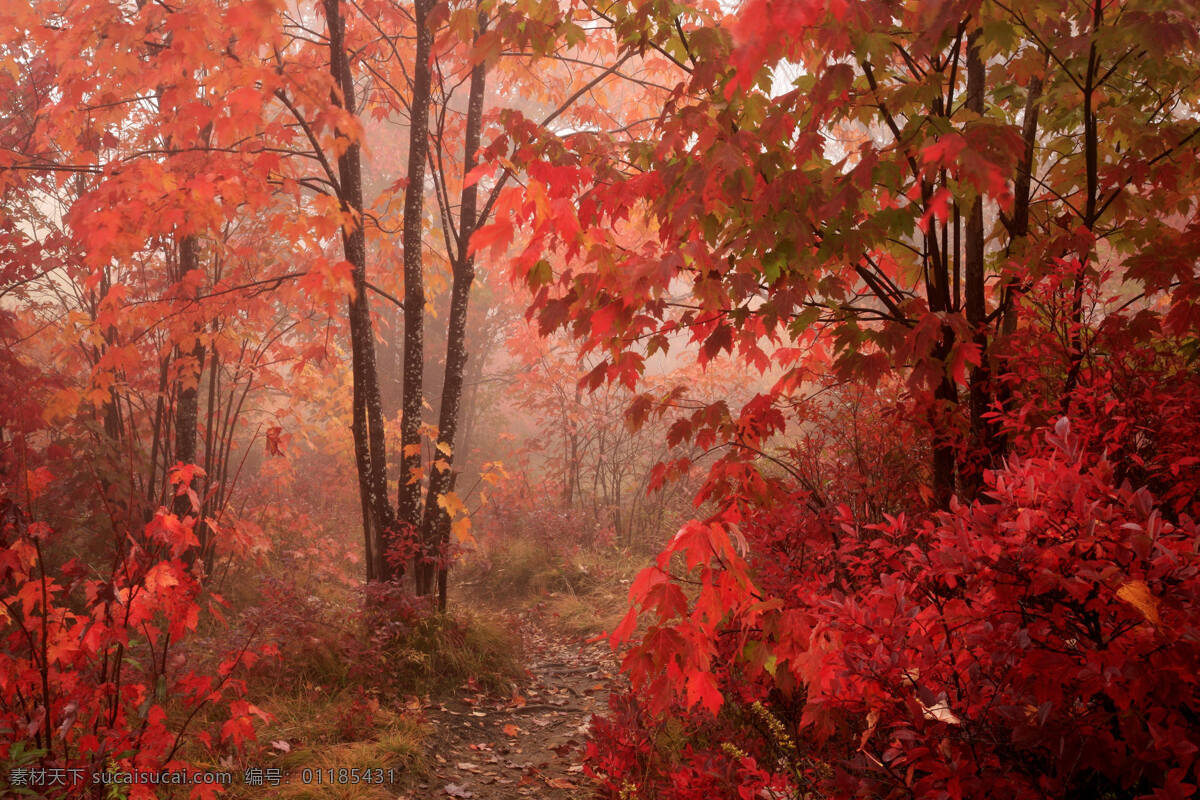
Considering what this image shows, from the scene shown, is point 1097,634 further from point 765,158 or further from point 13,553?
point 13,553

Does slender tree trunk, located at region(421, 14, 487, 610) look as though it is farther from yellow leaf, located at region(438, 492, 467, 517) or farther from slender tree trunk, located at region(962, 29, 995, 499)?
slender tree trunk, located at region(962, 29, 995, 499)

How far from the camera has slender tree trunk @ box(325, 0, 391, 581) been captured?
19.0ft

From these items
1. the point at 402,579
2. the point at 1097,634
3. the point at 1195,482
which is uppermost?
the point at 1195,482

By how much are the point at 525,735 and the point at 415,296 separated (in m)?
3.53

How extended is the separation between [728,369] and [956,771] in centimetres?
920

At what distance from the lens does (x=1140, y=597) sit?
142cm

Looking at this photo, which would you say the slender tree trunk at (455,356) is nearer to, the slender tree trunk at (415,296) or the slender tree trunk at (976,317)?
the slender tree trunk at (415,296)

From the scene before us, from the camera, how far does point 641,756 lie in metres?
4.15

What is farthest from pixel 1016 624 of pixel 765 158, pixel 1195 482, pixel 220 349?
pixel 220 349

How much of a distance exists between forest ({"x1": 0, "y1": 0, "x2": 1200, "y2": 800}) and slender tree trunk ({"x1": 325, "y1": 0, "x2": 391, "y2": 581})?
0.04 m

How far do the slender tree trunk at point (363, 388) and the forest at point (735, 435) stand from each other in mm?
42

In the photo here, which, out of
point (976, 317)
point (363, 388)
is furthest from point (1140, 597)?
point (363, 388)

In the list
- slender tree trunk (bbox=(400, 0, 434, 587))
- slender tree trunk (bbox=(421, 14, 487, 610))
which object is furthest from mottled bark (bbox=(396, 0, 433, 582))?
slender tree trunk (bbox=(421, 14, 487, 610))

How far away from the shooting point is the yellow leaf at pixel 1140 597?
54.5 inches
